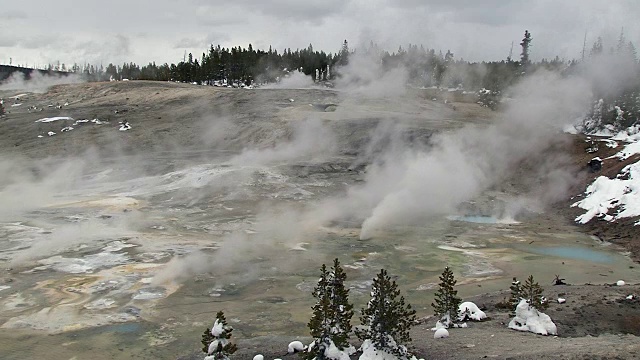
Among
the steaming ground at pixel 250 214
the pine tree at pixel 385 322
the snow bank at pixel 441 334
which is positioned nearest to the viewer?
the pine tree at pixel 385 322

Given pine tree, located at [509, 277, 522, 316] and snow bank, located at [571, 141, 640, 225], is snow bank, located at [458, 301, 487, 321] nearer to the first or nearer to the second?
pine tree, located at [509, 277, 522, 316]

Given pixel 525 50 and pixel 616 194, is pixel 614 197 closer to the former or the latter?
pixel 616 194

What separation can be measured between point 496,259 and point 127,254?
15174 mm

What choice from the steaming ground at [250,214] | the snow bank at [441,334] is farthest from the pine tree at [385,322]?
the steaming ground at [250,214]

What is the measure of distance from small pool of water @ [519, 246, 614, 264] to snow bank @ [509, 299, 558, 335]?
11.3 m

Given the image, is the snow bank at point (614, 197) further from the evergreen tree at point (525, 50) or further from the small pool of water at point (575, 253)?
the evergreen tree at point (525, 50)

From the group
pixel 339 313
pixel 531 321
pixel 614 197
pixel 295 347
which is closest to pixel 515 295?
pixel 531 321

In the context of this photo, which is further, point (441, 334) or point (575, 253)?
point (575, 253)

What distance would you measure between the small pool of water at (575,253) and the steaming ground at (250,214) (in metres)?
0.15

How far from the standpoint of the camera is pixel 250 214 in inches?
1214

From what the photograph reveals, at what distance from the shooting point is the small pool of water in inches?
965

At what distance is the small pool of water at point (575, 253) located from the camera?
24519mm

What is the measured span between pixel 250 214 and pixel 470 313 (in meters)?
17.3

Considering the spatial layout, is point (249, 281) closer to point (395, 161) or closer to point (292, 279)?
point (292, 279)
